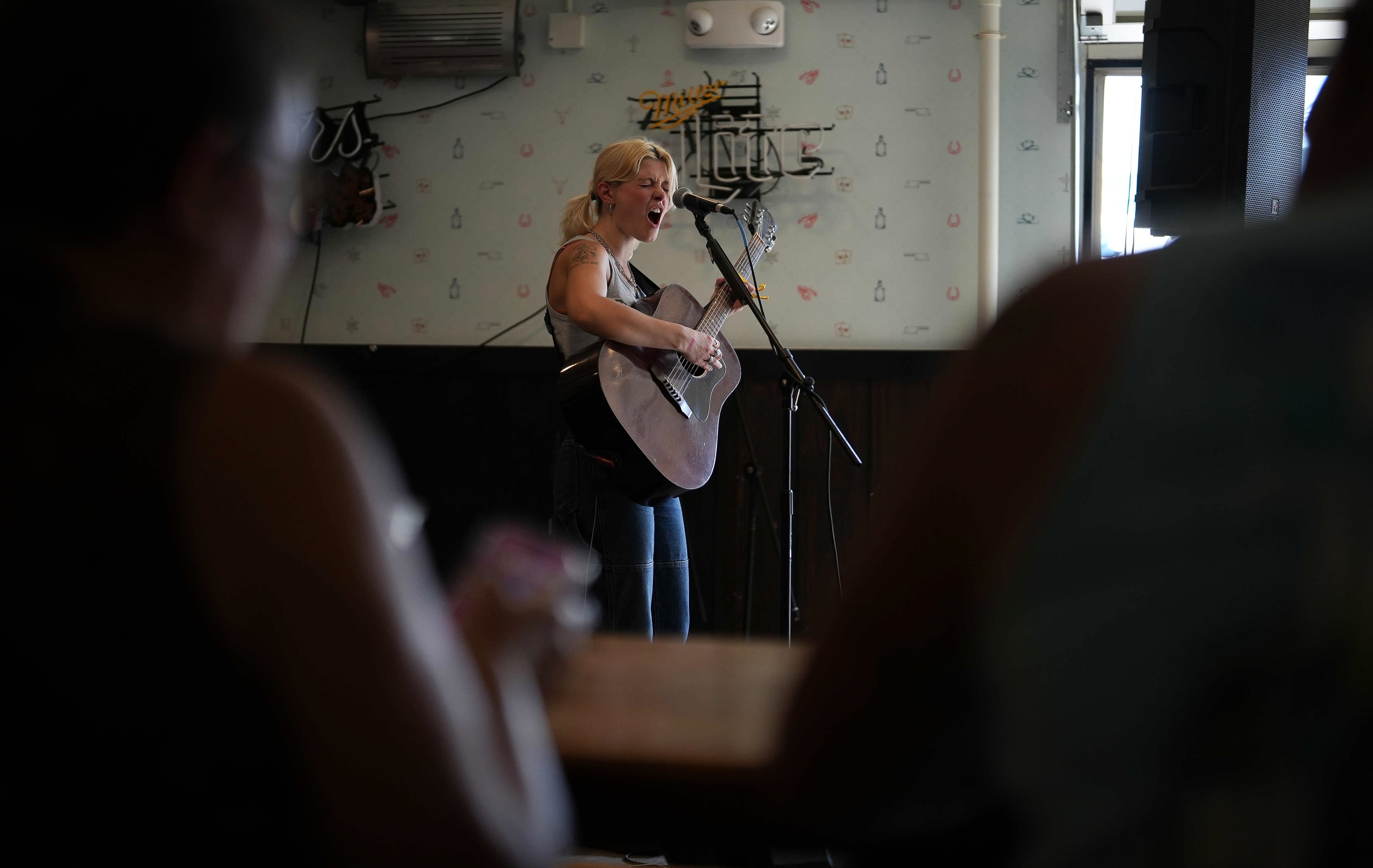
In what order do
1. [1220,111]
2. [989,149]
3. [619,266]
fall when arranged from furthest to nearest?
1. [989,149]
2. [619,266]
3. [1220,111]

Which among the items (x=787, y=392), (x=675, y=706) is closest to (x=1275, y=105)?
(x=787, y=392)

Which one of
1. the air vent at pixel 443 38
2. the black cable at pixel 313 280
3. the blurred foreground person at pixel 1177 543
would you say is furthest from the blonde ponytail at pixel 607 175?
the blurred foreground person at pixel 1177 543

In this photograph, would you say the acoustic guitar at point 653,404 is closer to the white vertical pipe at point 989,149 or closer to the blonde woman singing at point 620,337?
the blonde woman singing at point 620,337

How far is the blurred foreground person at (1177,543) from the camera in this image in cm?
46

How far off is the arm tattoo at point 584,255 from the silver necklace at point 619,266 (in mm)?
41

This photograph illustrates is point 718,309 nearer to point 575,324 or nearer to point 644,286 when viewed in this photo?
point 644,286

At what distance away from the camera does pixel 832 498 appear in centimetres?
386

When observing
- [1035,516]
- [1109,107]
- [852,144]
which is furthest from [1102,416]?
[1109,107]

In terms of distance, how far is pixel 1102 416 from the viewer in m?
0.49

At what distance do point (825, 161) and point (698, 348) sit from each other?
150cm

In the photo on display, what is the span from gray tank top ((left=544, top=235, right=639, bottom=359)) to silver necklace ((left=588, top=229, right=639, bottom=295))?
0.5 inches

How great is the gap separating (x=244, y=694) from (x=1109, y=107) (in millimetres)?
4079

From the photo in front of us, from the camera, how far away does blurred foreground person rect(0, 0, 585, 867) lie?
1.76ft

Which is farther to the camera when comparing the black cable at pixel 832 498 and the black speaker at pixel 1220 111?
the black cable at pixel 832 498
